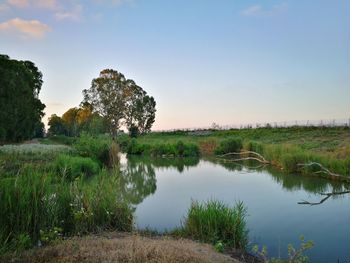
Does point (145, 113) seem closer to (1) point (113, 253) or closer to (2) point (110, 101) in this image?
(2) point (110, 101)

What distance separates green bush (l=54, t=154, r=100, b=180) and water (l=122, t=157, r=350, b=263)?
1759mm

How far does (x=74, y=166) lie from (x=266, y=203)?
7733mm

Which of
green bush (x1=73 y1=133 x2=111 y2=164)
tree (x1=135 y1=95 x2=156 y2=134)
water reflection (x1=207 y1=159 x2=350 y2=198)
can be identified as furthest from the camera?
tree (x1=135 y1=95 x2=156 y2=134)

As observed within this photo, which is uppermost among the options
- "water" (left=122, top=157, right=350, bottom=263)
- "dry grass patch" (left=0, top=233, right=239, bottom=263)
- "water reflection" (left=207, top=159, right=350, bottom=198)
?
"dry grass patch" (left=0, top=233, right=239, bottom=263)

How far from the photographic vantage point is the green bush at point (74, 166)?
13.3m

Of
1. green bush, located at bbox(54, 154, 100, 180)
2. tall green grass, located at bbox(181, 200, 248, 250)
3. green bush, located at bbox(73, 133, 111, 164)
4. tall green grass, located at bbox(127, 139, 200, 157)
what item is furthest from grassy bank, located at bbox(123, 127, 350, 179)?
green bush, located at bbox(73, 133, 111, 164)

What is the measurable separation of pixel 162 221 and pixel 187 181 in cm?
748

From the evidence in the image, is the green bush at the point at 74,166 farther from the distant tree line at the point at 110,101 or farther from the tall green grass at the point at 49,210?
the distant tree line at the point at 110,101

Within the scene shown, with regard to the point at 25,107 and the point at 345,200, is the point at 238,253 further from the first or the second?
the point at 25,107

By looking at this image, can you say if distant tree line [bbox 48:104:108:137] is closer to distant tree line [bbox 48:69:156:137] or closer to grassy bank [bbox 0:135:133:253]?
distant tree line [bbox 48:69:156:137]

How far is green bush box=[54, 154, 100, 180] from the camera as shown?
13.3 meters

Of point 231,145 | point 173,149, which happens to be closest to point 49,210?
point 231,145

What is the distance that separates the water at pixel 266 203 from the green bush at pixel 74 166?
1.76 m

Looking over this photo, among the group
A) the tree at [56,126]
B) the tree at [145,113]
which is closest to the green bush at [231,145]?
the tree at [145,113]
